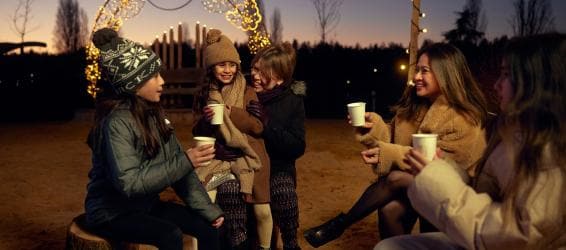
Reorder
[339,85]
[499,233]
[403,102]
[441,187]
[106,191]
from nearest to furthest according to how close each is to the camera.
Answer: [499,233], [441,187], [106,191], [403,102], [339,85]

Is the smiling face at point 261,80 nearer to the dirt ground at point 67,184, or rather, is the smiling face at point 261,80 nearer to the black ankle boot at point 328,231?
the black ankle boot at point 328,231

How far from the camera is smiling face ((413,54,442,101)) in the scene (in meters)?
3.34

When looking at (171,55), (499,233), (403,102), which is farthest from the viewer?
(171,55)

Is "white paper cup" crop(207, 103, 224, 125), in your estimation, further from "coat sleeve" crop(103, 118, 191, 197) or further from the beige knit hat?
the beige knit hat

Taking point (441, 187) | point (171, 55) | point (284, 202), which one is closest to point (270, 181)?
point (284, 202)

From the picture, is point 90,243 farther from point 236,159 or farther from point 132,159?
point 236,159

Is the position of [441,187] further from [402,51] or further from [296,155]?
[402,51]

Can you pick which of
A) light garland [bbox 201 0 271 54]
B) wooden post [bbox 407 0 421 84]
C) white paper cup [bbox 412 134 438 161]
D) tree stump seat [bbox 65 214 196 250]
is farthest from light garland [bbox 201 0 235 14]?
white paper cup [bbox 412 134 438 161]

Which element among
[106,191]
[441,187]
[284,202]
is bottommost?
[284,202]

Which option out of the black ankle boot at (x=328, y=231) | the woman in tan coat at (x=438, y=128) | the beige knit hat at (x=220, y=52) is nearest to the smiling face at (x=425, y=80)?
the woman in tan coat at (x=438, y=128)

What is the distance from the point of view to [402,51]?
60.7ft

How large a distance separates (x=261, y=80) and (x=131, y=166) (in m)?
1.53

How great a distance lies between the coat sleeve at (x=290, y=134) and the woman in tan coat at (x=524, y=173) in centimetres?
188

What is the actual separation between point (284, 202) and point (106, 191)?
1.39 m
